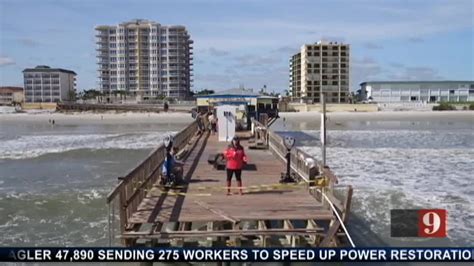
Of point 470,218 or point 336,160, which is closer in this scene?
point 470,218

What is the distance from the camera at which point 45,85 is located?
182625mm

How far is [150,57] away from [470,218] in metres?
165

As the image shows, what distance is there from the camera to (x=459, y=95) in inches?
6363

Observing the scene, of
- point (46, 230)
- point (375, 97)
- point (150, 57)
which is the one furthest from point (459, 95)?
point (46, 230)

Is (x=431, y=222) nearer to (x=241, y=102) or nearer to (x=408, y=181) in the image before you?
(x=408, y=181)

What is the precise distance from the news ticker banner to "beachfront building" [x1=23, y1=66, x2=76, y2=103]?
184837 mm

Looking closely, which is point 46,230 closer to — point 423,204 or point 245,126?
point 423,204

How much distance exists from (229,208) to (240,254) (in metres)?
6.95

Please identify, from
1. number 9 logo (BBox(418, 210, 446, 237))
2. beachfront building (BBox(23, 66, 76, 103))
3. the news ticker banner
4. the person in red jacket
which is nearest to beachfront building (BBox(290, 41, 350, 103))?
beachfront building (BBox(23, 66, 76, 103))

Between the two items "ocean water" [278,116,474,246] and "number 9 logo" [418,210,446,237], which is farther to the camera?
"ocean water" [278,116,474,246]

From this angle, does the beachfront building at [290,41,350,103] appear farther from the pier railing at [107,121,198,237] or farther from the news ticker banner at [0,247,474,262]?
the news ticker banner at [0,247,474,262]

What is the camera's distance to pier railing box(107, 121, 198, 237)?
8773mm

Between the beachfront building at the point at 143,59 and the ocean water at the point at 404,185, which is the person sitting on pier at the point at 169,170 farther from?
the beachfront building at the point at 143,59

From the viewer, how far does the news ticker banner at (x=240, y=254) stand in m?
3.37
